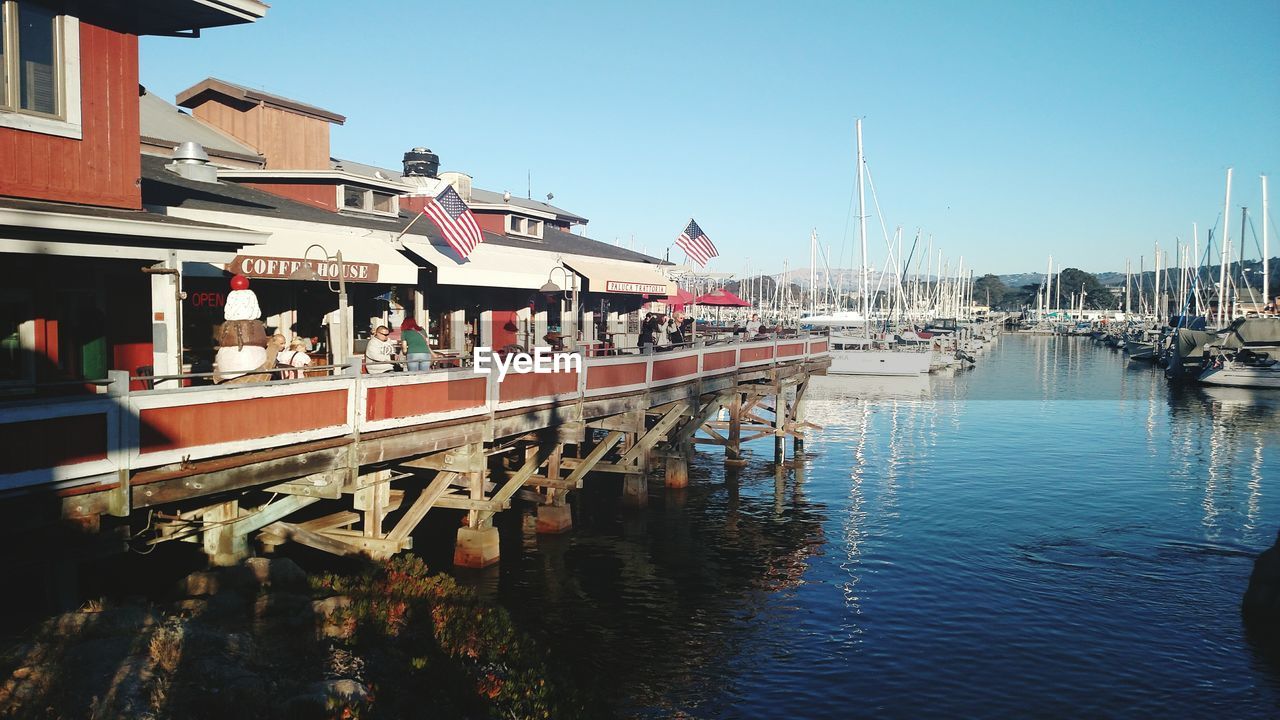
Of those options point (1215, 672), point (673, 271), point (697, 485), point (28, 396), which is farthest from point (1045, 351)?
point (28, 396)

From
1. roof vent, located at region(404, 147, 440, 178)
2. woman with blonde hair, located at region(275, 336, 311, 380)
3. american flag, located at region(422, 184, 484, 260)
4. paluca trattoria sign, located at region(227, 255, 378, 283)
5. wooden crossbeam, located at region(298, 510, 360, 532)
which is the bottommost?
wooden crossbeam, located at region(298, 510, 360, 532)

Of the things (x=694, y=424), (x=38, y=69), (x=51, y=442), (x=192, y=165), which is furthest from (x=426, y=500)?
(x=192, y=165)

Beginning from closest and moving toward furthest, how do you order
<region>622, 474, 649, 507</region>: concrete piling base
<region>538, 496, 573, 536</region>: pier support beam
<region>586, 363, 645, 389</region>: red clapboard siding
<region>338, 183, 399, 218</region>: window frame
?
1. <region>586, 363, 645, 389</region>: red clapboard siding
2. <region>538, 496, 573, 536</region>: pier support beam
3. <region>338, 183, 399, 218</region>: window frame
4. <region>622, 474, 649, 507</region>: concrete piling base

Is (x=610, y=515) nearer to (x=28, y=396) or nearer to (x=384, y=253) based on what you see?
(x=384, y=253)

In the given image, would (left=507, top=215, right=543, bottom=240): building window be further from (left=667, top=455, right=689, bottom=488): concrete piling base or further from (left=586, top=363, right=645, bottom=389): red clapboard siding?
(left=586, top=363, right=645, bottom=389): red clapboard siding

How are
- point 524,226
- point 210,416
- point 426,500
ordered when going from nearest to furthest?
point 210,416
point 426,500
point 524,226

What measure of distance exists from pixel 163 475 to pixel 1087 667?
43.3 feet

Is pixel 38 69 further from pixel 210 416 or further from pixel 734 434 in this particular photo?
pixel 734 434

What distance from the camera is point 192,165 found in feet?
67.0

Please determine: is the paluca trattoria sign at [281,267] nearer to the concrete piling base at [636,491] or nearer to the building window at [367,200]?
the building window at [367,200]

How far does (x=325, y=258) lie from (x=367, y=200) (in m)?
6.52

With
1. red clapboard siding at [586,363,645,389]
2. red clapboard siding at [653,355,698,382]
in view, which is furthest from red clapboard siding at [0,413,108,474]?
red clapboard siding at [653,355,698,382]

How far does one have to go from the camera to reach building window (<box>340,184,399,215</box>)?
23234 millimetres

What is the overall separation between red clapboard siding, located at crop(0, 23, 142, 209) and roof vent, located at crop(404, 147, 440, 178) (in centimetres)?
2309
